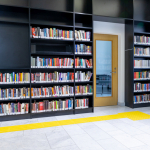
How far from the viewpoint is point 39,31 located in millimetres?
A: 4039

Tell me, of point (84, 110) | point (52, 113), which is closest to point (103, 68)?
point (84, 110)

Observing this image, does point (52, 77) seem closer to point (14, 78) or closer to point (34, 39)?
point (14, 78)

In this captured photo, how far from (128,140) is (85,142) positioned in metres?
0.75

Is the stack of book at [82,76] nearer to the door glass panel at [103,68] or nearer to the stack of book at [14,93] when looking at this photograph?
the door glass panel at [103,68]

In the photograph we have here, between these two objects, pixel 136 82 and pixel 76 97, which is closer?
pixel 76 97

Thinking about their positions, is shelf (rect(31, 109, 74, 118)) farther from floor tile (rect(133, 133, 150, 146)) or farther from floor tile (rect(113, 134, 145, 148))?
floor tile (rect(133, 133, 150, 146))

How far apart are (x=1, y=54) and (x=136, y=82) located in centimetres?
414

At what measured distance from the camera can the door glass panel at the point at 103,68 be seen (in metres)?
5.24

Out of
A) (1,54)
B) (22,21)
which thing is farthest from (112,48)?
(1,54)

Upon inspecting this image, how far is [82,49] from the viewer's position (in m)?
4.39

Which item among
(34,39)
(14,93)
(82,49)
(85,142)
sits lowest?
(85,142)

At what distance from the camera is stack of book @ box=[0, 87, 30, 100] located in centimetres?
379

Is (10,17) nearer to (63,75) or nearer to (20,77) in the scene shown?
(20,77)

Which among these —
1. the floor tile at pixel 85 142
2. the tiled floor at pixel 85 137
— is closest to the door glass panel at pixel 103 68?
the tiled floor at pixel 85 137
